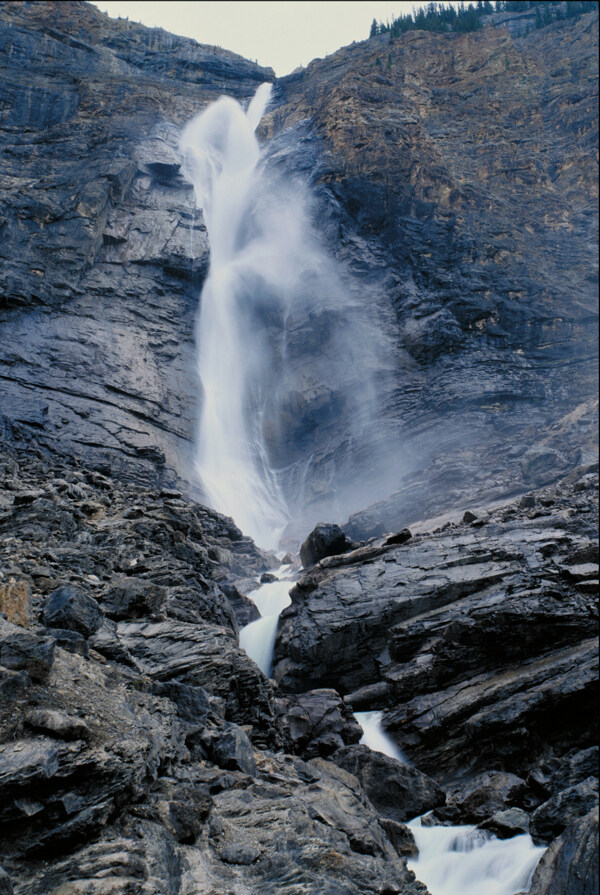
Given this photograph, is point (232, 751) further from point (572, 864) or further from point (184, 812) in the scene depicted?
point (572, 864)

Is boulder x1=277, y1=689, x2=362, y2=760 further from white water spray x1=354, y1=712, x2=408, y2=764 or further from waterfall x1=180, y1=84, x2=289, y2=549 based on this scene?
waterfall x1=180, y1=84, x2=289, y2=549

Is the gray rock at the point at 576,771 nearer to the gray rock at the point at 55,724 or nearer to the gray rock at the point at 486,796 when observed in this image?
the gray rock at the point at 486,796

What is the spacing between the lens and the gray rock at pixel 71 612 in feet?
29.5

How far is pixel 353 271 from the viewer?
42281 mm

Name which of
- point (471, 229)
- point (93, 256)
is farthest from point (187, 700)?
point (471, 229)

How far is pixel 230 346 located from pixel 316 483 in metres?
10.9

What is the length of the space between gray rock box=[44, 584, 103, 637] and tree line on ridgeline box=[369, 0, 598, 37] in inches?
2761

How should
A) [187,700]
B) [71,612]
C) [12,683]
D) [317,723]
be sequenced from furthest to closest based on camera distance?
[317,723] → [187,700] → [71,612] → [12,683]

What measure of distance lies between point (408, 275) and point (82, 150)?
23.2m

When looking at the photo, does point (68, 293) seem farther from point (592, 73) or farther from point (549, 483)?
point (592, 73)

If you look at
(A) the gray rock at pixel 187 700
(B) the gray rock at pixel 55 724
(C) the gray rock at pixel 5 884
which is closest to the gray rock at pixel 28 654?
(B) the gray rock at pixel 55 724

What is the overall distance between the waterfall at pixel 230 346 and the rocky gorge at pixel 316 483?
4.51 feet

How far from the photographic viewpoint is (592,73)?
53.7m

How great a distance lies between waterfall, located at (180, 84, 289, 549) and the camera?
3297 centimetres
